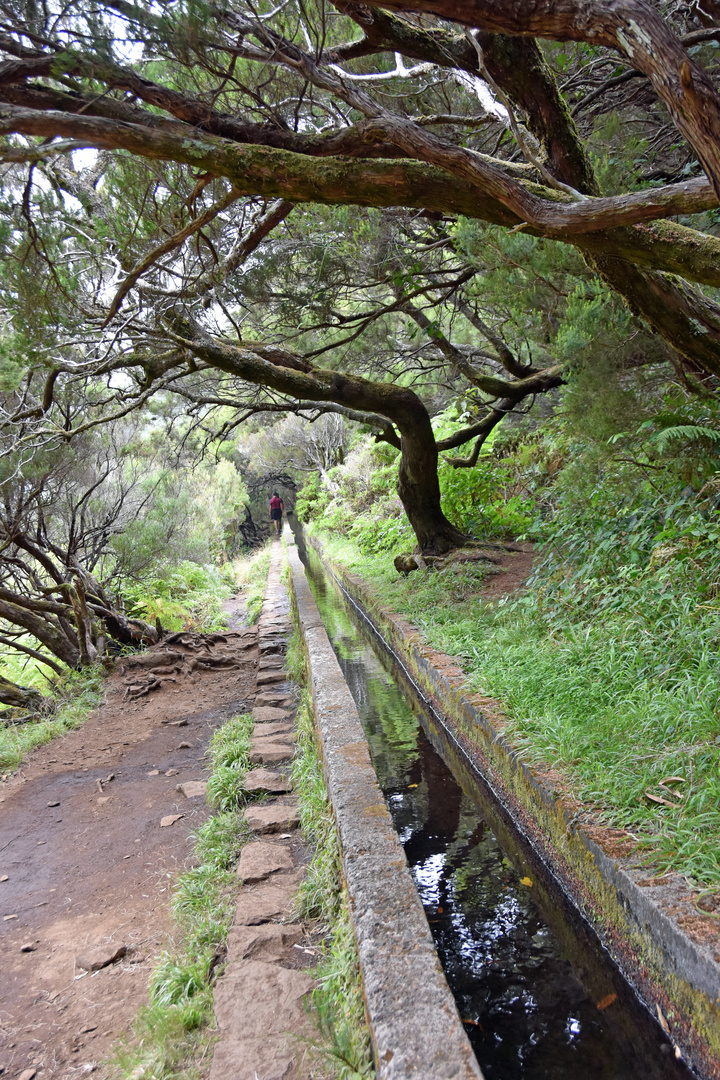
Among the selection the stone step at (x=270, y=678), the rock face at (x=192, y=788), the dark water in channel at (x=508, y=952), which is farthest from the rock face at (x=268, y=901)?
the stone step at (x=270, y=678)

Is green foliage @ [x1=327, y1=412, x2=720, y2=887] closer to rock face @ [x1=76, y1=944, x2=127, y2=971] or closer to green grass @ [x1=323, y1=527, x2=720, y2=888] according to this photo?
green grass @ [x1=323, y1=527, x2=720, y2=888]

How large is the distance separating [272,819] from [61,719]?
12.5 feet

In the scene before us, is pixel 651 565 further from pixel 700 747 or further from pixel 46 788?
pixel 46 788

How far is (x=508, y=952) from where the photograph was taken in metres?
2.98

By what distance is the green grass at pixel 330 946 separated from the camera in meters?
2.17

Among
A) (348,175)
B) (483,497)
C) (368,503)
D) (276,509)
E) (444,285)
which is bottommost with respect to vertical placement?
(483,497)

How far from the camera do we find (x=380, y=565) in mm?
11375

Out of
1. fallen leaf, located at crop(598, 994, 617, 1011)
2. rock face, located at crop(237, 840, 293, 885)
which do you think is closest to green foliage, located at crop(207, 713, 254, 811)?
rock face, located at crop(237, 840, 293, 885)

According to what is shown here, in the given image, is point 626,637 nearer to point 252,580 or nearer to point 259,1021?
point 259,1021

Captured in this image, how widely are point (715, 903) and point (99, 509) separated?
882 cm

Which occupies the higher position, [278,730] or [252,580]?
[252,580]

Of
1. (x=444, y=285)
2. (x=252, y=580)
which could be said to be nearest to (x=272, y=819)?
(x=444, y=285)

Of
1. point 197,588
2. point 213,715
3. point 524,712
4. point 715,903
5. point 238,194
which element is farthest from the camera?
point 197,588

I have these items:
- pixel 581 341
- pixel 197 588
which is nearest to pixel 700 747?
pixel 581 341
